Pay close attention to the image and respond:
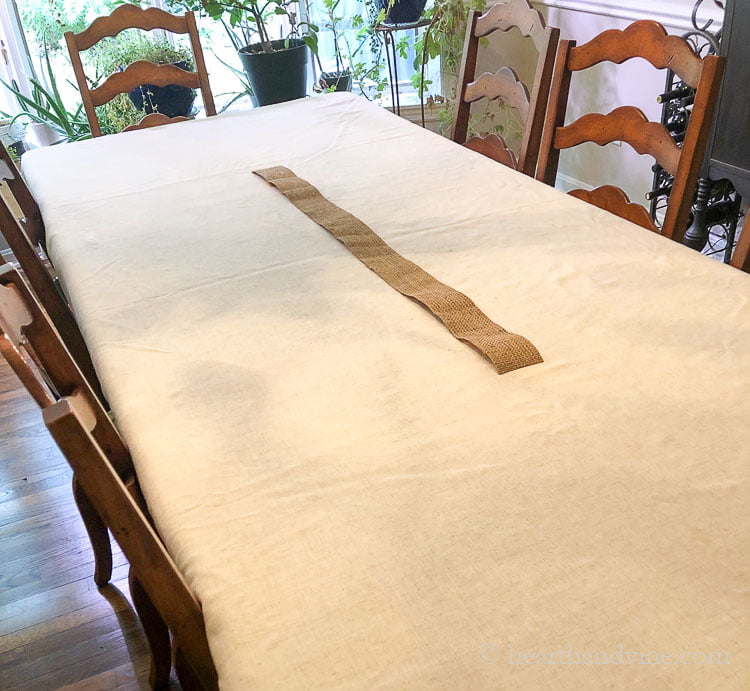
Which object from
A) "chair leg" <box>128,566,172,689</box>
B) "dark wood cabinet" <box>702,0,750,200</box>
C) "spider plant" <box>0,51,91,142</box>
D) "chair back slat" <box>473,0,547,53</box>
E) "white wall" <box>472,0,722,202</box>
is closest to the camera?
"chair leg" <box>128,566,172,689</box>

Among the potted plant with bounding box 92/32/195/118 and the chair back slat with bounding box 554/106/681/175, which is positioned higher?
the chair back slat with bounding box 554/106/681/175

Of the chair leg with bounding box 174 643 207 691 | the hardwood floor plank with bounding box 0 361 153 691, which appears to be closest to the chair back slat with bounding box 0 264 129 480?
the chair leg with bounding box 174 643 207 691

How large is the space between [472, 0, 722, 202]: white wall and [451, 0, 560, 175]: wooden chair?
0.92 m

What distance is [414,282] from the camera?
4.23 ft

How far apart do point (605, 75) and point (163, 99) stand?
6.02ft

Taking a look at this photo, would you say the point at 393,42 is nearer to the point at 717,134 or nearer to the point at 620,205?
the point at 717,134

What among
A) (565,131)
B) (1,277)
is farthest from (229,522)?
(565,131)

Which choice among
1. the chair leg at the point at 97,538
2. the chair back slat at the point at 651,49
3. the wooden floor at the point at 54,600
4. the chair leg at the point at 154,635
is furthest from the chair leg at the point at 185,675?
the chair back slat at the point at 651,49

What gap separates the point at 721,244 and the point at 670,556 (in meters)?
2.60

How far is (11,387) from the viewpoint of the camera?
101 inches

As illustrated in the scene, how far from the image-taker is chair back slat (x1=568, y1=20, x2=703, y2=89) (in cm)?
143

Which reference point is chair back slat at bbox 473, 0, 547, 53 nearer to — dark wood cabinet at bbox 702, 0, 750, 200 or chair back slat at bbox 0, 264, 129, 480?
dark wood cabinet at bbox 702, 0, 750, 200

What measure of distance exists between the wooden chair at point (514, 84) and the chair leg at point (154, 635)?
4.20 ft

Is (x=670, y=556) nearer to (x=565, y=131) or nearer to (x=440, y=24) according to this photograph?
(x=565, y=131)
